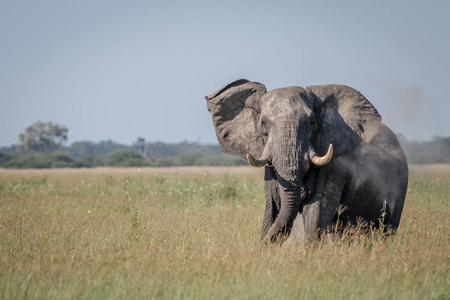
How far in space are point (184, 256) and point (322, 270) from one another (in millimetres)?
1610

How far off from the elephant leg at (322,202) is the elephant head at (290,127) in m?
0.16

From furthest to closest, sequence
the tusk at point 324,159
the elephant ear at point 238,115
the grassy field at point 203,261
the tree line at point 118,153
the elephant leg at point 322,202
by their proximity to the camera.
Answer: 1. the tree line at point 118,153
2. the elephant ear at point 238,115
3. the elephant leg at point 322,202
4. the tusk at point 324,159
5. the grassy field at point 203,261

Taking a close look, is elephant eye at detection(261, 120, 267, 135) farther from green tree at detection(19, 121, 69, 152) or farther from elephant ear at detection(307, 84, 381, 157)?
green tree at detection(19, 121, 69, 152)

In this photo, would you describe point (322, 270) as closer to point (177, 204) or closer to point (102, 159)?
point (177, 204)

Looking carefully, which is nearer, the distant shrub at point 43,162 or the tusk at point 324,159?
the tusk at point 324,159

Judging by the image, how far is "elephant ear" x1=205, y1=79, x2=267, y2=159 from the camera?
6.91 meters

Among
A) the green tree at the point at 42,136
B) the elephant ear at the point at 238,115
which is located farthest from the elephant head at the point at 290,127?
the green tree at the point at 42,136

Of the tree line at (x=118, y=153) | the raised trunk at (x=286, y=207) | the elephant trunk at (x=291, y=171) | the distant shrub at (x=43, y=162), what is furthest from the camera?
the distant shrub at (x=43, y=162)

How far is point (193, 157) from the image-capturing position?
7594 centimetres

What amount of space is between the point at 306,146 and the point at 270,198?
999mm

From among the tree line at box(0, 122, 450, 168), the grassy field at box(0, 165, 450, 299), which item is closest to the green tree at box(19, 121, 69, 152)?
the tree line at box(0, 122, 450, 168)

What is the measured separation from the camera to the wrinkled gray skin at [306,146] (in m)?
6.12

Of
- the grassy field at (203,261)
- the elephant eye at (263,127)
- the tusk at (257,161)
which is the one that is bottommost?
the grassy field at (203,261)

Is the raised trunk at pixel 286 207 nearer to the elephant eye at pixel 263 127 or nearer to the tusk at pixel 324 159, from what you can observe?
the tusk at pixel 324 159
